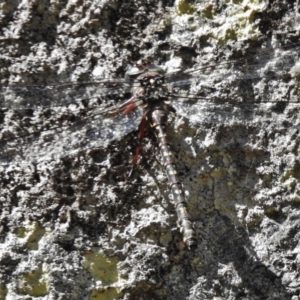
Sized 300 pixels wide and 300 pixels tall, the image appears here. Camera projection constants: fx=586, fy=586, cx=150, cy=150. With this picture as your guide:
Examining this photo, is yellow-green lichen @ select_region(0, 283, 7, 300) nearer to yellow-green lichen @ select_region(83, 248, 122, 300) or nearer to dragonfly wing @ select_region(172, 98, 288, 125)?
A: yellow-green lichen @ select_region(83, 248, 122, 300)

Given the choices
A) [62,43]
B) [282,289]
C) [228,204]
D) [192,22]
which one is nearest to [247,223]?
[228,204]

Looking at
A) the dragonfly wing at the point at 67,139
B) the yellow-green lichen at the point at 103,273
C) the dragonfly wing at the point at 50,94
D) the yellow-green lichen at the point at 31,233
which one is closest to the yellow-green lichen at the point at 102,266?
the yellow-green lichen at the point at 103,273

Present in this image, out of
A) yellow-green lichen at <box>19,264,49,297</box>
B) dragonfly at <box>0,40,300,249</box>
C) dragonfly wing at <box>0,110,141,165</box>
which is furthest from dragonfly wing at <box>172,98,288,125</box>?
yellow-green lichen at <box>19,264,49,297</box>

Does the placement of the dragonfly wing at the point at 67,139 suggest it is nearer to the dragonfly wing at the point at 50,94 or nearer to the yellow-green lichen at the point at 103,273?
the dragonfly wing at the point at 50,94

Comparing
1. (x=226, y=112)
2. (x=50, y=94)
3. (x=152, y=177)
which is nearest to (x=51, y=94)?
(x=50, y=94)

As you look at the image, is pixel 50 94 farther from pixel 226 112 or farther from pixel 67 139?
pixel 226 112

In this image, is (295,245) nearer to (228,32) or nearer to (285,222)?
(285,222)
